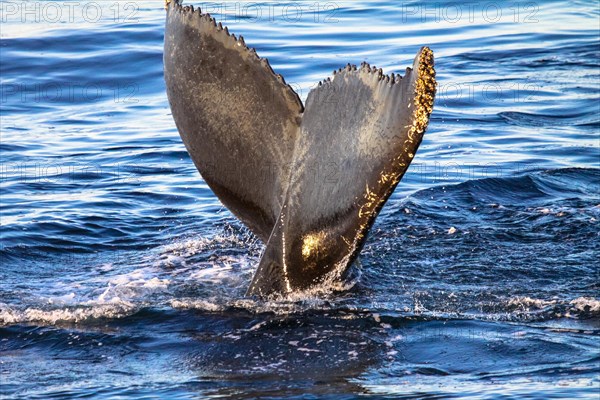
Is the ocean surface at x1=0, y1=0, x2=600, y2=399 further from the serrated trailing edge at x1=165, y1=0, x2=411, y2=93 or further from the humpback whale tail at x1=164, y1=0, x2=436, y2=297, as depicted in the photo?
the serrated trailing edge at x1=165, y1=0, x2=411, y2=93

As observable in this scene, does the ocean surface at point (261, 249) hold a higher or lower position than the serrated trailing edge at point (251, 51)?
lower

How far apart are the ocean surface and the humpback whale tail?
1.58 feet

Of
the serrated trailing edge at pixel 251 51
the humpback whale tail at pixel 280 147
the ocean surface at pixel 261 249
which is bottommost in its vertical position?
the ocean surface at pixel 261 249

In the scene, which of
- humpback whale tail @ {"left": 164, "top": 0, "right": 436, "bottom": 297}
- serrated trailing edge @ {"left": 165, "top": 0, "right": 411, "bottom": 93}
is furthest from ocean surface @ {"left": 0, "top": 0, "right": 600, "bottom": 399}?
serrated trailing edge @ {"left": 165, "top": 0, "right": 411, "bottom": 93}

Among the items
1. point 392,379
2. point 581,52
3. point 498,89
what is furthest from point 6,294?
point 581,52

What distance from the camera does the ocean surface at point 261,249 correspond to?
6.10 meters

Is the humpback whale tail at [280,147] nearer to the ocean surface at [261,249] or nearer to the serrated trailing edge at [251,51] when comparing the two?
the serrated trailing edge at [251,51]

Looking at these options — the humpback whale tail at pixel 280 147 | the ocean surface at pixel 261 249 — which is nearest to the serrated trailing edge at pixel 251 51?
the humpback whale tail at pixel 280 147

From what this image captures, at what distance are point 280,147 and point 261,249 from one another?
2105 millimetres

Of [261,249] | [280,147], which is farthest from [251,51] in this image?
[261,249]

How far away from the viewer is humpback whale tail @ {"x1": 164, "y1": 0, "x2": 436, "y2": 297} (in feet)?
20.2

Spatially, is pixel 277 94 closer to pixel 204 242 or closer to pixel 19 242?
pixel 204 242

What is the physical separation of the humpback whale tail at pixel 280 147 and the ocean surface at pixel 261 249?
0.48 m

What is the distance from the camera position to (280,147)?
6.70 metres
